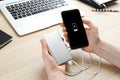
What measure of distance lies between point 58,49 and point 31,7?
0.35 meters

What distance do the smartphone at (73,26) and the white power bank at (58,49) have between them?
3 cm

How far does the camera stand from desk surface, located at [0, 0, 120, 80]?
73 cm

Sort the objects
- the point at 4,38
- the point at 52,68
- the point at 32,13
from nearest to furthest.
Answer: the point at 52,68 < the point at 4,38 < the point at 32,13

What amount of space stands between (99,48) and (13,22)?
379 millimetres

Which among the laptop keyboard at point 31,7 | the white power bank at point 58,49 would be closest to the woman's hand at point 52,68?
the white power bank at point 58,49

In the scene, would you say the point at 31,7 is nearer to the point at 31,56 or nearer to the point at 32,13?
the point at 32,13

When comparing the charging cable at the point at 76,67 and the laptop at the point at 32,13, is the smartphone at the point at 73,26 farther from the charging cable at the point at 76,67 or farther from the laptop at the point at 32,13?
the laptop at the point at 32,13

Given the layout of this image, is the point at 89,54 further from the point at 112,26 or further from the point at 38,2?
the point at 38,2

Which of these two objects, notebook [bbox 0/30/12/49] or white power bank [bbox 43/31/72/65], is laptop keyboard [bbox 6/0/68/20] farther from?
white power bank [bbox 43/31/72/65]

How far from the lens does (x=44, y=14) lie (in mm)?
993

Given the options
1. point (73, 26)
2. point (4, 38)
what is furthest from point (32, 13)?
point (73, 26)

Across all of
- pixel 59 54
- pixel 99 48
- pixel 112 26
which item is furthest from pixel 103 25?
pixel 59 54

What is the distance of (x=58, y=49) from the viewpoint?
746 mm

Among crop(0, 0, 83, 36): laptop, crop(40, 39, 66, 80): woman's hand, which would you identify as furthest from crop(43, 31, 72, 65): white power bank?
crop(0, 0, 83, 36): laptop
